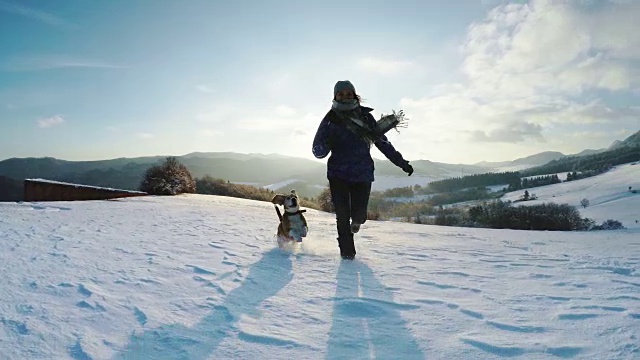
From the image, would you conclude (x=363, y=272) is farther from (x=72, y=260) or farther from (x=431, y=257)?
(x=72, y=260)

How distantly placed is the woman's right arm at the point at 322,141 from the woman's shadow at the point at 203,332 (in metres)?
1.81

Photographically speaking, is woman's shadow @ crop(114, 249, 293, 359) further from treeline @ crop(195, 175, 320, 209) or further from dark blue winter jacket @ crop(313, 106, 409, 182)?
treeline @ crop(195, 175, 320, 209)

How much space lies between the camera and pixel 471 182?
409 feet

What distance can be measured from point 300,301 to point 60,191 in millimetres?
13144

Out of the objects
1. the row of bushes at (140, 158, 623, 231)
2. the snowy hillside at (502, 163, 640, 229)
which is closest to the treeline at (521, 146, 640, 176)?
the snowy hillside at (502, 163, 640, 229)

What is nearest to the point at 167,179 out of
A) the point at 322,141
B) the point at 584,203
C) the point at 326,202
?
the point at 326,202

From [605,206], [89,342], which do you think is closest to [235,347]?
[89,342]

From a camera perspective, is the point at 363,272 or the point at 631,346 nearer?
the point at 631,346

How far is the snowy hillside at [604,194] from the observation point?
61.9 m

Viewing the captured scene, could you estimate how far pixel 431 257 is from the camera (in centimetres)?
446

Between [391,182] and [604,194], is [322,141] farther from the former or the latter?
[391,182]

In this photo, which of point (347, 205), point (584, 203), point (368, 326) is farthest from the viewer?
point (584, 203)

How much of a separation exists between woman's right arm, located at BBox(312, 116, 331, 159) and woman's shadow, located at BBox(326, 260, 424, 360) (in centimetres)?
172

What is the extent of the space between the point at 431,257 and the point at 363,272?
1.25 m
